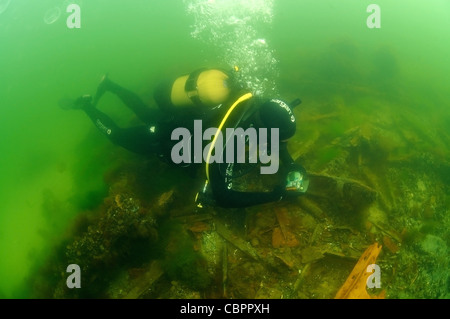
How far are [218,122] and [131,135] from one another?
3019mm

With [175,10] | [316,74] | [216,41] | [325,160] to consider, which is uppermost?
[175,10]

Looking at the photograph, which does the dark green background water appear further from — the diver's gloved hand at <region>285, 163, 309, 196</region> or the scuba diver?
the diver's gloved hand at <region>285, 163, 309, 196</region>

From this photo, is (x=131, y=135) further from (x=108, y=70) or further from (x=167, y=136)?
(x=108, y=70)

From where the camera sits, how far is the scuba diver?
3.17 metres

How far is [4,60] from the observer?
14484mm

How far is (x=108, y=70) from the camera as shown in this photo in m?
11.8

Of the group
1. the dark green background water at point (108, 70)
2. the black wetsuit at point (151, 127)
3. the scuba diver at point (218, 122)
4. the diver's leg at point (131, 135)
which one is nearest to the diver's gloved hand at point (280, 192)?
the scuba diver at point (218, 122)

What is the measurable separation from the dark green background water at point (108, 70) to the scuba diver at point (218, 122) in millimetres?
3324

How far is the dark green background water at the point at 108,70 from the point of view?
7188 mm

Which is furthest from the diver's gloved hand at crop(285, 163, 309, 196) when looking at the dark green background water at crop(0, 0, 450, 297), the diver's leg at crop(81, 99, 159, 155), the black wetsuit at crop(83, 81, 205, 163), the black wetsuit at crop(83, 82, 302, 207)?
the dark green background water at crop(0, 0, 450, 297)

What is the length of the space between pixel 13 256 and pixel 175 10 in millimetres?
14805

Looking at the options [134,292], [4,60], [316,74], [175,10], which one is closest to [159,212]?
[134,292]

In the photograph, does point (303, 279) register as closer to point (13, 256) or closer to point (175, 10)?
point (13, 256)

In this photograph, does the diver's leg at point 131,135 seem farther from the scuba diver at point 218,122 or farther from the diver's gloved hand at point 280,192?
the diver's gloved hand at point 280,192
